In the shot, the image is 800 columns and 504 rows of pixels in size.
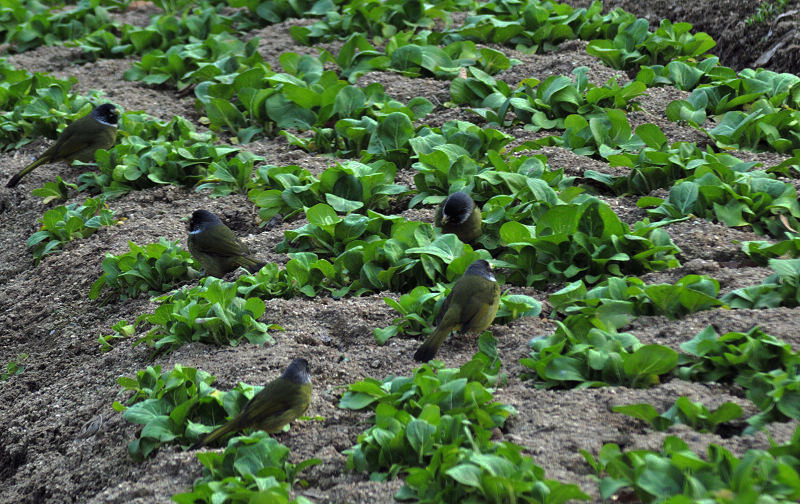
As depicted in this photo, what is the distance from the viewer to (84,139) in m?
6.56

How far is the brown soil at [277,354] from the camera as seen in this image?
335cm

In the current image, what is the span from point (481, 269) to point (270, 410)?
1.16 metres

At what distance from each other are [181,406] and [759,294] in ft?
8.07

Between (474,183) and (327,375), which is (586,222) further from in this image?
(327,375)

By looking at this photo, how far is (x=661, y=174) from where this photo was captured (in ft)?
17.0

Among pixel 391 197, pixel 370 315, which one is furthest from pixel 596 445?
pixel 391 197

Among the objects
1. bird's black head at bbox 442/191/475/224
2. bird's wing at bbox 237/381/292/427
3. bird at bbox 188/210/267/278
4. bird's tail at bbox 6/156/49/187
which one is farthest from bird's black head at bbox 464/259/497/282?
bird's tail at bbox 6/156/49/187

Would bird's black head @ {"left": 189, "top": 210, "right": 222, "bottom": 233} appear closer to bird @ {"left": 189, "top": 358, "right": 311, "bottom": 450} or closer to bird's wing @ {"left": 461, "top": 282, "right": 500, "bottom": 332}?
bird @ {"left": 189, "top": 358, "right": 311, "bottom": 450}

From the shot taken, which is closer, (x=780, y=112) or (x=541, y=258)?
(x=541, y=258)

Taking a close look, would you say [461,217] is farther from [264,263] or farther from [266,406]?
[266,406]

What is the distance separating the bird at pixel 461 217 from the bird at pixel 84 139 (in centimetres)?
300

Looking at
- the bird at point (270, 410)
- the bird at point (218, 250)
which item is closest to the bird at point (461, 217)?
the bird at point (218, 250)

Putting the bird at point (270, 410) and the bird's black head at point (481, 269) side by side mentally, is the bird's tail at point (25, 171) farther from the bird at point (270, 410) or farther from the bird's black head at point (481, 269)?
the bird's black head at point (481, 269)

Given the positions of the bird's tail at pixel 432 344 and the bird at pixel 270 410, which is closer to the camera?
the bird at pixel 270 410
